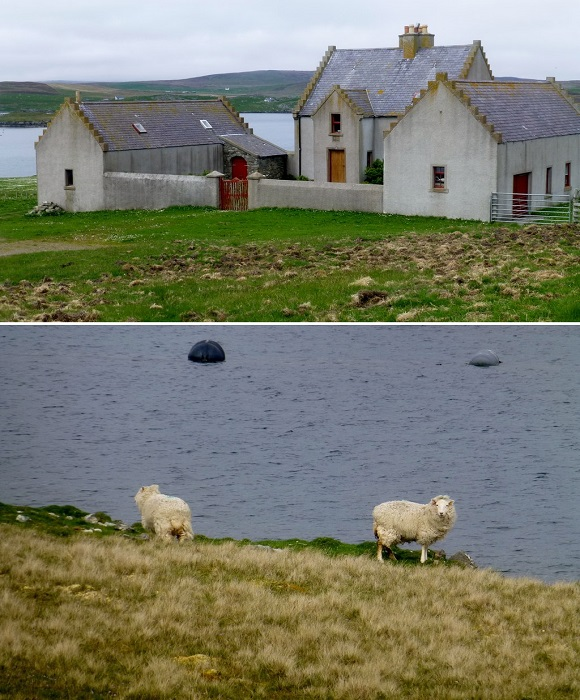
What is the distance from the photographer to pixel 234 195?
53938mm

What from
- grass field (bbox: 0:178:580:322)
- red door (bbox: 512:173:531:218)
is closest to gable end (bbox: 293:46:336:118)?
grass field (bbox: 0:178:580:322)

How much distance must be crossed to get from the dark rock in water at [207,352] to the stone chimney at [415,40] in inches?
1127

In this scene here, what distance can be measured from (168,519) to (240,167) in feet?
152

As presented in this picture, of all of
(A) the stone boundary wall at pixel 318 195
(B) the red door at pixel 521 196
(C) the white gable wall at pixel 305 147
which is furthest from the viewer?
(C) the white gable wall at pixel 305 147

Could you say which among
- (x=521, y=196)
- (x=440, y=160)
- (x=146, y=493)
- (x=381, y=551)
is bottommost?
(x=381, y=551)

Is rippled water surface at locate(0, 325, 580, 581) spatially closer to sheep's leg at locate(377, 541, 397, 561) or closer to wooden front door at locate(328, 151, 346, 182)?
sheep's leg at locate(377, 541, 397, 561)

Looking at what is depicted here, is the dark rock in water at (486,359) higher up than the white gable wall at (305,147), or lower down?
lower down

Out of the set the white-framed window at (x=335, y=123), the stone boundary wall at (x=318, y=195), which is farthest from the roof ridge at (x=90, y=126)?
the white-framed window at (x=335, y=123)

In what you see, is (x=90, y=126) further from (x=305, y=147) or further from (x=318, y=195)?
(x=318, y=195)

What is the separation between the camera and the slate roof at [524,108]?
47281 mm

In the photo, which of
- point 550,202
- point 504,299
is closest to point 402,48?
point 550,202

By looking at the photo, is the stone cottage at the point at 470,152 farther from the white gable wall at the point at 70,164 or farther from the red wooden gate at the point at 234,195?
the white gable wall at the point at 70,164

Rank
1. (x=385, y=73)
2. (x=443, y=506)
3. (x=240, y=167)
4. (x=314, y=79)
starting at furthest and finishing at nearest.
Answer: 1. (x=314, y=79)
2. (x=240, y=167)
3. (x=385, y=73)
4. (x=443, y=506)

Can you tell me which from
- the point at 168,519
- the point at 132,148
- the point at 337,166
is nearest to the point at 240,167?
the point at 337,166
